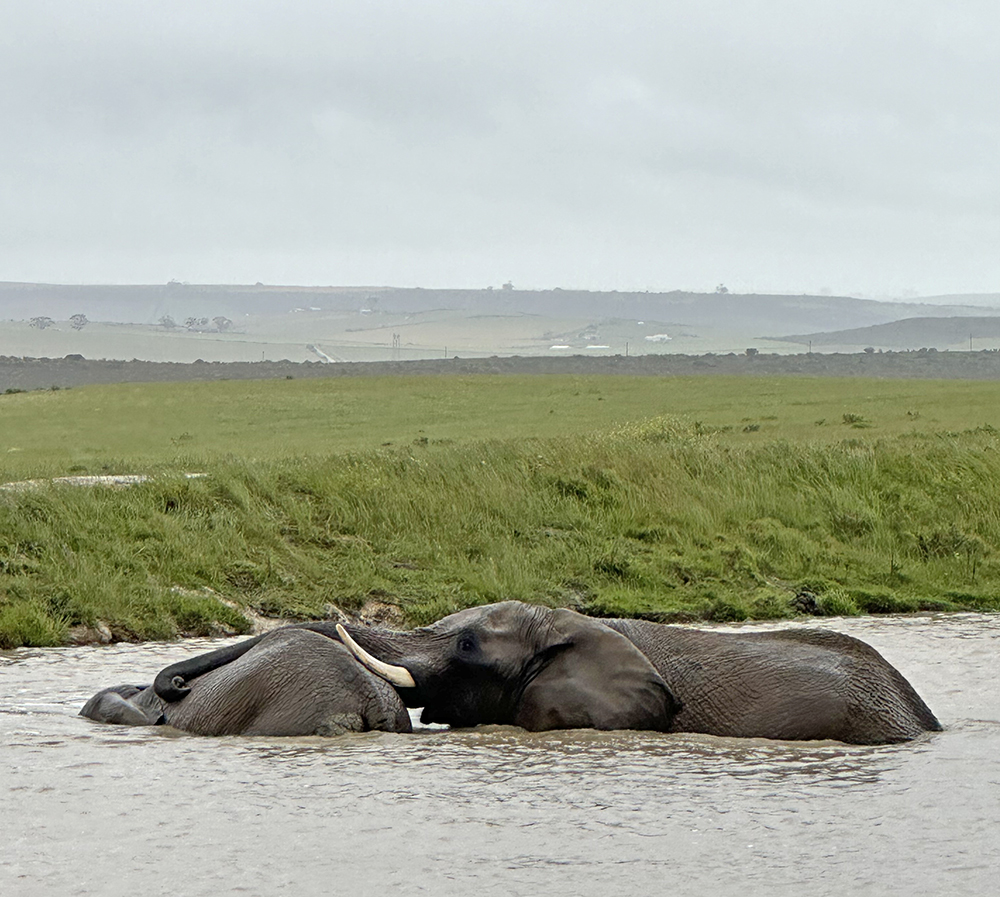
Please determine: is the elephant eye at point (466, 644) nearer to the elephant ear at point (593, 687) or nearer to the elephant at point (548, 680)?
the elephant at point (548, 680)

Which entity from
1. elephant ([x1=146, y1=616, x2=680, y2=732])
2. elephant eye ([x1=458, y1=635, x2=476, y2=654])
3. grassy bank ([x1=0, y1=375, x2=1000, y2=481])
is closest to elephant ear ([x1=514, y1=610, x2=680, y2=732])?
elephant ([x1=146, y1=616, x2=680, y2=732])

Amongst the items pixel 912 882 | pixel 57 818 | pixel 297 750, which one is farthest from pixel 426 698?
pixel 912 882

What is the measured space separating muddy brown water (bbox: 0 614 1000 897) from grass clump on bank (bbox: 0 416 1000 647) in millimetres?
6136

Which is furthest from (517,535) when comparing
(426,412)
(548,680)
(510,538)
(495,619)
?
(426,412)

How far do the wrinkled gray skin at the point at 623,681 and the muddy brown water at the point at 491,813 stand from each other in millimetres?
164

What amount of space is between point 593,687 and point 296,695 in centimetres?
179

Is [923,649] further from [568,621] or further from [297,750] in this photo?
[297,750]

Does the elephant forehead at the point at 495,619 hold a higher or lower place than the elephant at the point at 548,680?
higher

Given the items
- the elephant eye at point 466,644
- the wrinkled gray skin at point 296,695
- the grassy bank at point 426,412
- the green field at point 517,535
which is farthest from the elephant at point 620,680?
the grassy bank at point 426,412

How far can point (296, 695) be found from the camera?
30.7 ft

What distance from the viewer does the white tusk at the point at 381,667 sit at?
30.0 ft

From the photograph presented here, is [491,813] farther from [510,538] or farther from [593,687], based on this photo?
[510,538]

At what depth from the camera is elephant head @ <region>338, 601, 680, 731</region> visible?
30.3ft

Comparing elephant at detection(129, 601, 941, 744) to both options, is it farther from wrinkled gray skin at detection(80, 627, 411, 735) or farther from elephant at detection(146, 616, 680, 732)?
wrinkled gray skin at detection(80, 627, 411, 735)
